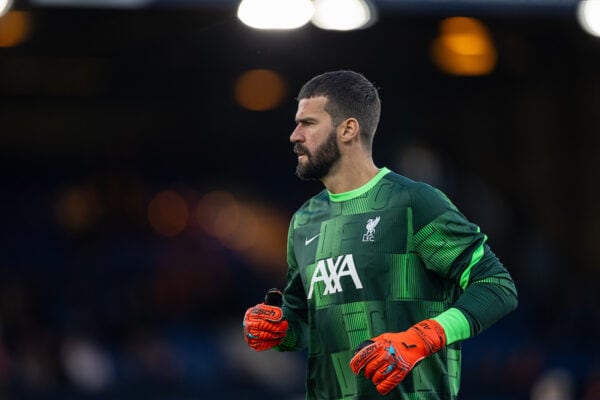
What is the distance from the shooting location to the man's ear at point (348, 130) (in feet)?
14.4

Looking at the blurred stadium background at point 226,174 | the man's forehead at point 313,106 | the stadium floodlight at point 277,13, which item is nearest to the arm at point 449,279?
the man's forehead at point 313,106

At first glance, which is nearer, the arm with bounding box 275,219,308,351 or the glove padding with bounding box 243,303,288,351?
the glove padding with bounding box 243,303,288,351

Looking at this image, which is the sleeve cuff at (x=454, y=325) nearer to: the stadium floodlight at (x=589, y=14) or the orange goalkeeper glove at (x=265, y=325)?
the orange goalkeeper glove at (x=265, y=325)

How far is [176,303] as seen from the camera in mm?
13594

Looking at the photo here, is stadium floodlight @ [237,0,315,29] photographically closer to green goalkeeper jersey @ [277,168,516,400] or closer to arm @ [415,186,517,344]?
green goalkeeper jersey @ [277,168,516,400]

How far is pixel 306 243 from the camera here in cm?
450

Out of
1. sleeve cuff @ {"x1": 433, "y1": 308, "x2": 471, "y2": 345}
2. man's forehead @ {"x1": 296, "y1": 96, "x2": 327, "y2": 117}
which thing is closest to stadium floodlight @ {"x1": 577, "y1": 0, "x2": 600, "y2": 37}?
man's forehead @ {"x1": 296, "y1": 96, "x2": 327, "y2": 117}

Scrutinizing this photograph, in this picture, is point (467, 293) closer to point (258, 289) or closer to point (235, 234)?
point (258, 289)

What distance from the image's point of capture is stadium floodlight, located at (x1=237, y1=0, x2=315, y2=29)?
9195 millimetres


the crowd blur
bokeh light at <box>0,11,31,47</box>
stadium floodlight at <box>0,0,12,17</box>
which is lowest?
the crowd blur

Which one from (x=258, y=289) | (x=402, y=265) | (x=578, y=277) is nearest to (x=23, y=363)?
(x=258, y=289)

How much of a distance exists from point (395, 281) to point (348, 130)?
2.06ft

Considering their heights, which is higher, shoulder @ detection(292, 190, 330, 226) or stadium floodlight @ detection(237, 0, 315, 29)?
stadium floodlight @ detection(237, 0, 315, 29)

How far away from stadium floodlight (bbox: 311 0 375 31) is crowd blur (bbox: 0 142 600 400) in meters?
4.32
